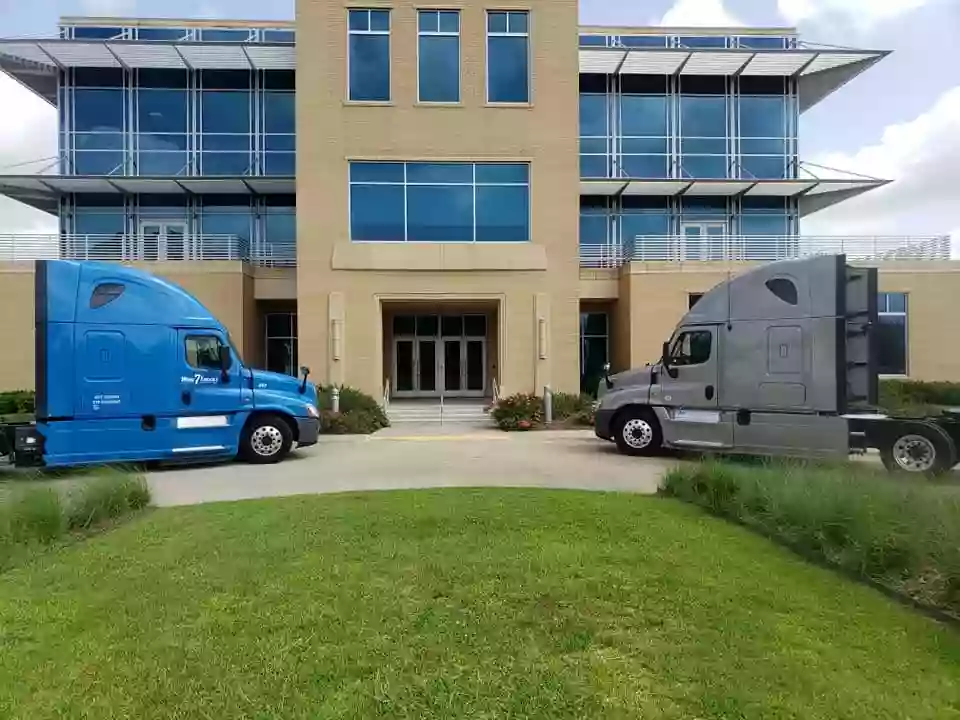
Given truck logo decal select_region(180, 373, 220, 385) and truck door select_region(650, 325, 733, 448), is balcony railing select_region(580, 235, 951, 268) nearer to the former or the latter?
truck door select_region(650, 325, 733, 448)

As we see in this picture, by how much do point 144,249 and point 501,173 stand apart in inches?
591

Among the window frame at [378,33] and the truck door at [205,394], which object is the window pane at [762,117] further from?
the truck door at [205,394]

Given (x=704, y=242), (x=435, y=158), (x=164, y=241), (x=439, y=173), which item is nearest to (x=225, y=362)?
(x=439, y=173)

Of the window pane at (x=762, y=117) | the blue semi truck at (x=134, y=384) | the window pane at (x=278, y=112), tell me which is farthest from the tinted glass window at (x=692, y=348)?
the window pane at (x=278, y=112)

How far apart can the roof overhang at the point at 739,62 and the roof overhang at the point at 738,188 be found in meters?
5.37

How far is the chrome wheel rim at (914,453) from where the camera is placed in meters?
10.6

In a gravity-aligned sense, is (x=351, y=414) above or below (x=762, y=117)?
below

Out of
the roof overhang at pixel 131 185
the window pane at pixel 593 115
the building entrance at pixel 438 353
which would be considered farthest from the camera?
the window pane at pixel 593 115

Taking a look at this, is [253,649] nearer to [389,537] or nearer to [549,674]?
[549,674]

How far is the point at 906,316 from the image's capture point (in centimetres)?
2583

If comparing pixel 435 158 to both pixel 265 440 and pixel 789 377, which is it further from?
pixel 789 377

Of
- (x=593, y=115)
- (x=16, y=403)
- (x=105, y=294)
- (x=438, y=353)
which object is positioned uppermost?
(x=593, y=115)

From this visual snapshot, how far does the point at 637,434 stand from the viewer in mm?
13477

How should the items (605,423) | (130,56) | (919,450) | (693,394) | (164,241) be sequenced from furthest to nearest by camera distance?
(130,56) → (164,241) → (605,423) → (693,394) → (919,450)
